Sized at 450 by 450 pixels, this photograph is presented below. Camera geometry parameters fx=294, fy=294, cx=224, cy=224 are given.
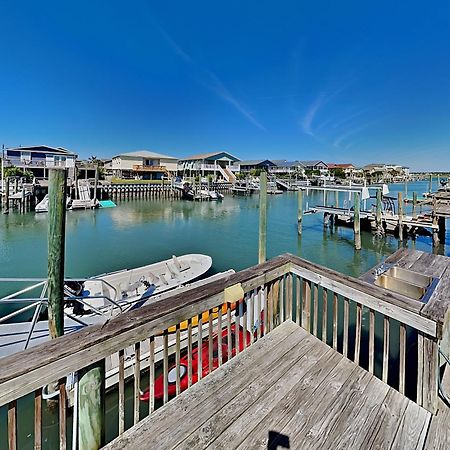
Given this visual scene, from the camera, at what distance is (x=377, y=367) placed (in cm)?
507

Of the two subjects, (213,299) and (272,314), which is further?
(272,314)

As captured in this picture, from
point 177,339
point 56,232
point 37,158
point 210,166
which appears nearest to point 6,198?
point 37,158

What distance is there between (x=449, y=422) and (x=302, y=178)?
203ft

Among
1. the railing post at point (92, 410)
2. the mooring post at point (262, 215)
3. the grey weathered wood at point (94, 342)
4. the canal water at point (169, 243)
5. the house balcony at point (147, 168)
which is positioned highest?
the house balcony at point (147, 168)

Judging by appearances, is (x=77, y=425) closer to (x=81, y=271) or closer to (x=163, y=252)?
(x=81, y=271)

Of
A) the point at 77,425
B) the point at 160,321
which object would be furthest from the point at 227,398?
the point at 77,425

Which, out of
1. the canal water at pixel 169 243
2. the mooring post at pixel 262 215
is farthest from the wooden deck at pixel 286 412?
the canal water at pixel 169 243

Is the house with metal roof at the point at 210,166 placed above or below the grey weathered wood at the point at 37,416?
above

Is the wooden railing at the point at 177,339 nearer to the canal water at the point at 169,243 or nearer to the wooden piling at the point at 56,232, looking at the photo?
the wooden piling at the point at 56,232

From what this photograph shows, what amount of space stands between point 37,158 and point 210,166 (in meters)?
26.1

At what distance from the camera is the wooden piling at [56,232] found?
274cm

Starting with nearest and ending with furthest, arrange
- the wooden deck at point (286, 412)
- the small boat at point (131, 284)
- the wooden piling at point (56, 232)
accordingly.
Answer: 1. the wooden deck at point (286, 412)
2. the wooden piling at point (56, 232)
3. the small boat at point (131, 284)

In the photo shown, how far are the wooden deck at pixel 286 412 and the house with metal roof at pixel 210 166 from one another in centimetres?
4962

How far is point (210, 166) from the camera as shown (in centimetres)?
5241
